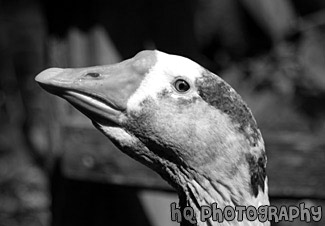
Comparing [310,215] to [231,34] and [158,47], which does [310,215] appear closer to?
[158,47]

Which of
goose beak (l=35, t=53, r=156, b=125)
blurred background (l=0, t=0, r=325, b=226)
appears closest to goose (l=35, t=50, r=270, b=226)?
goose beak (l=35, t=53, r=156, b=125)

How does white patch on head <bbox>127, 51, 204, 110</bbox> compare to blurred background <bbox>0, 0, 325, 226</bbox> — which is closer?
white patch on head <bbox>127, 51, 204, 110</bbox>

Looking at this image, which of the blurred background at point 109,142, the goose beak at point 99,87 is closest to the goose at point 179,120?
the goose beak at point 99,87

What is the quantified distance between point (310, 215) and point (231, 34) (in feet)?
9.48

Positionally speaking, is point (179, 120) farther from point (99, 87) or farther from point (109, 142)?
point (109, 142)

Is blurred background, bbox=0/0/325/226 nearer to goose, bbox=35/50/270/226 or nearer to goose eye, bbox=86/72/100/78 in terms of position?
goose, bbox=35/50/270/226

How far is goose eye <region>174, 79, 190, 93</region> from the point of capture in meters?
1.60

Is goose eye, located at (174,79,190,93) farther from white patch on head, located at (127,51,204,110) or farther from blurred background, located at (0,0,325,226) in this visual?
blurred background, located at (0,0,325,226)

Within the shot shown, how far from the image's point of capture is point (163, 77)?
159 centimetres

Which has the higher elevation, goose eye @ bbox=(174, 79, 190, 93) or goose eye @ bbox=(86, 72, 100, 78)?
goose eye @ bbox=(86, 72, 100, 78)

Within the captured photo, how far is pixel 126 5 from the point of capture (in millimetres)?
2125

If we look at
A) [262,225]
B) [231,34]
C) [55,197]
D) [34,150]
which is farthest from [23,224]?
[262,225]

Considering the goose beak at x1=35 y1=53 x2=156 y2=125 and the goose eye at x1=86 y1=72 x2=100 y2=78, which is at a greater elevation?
the goose eye at x1=86 y1=72 x2=100 y2=78

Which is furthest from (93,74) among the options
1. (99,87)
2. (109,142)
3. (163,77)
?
(109,142)
